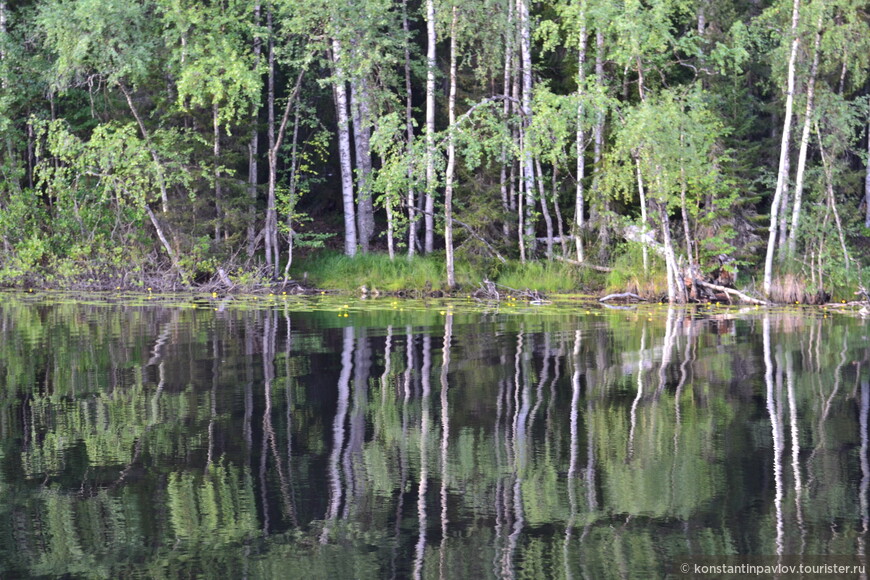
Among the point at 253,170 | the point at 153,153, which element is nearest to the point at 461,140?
the point at 253,170

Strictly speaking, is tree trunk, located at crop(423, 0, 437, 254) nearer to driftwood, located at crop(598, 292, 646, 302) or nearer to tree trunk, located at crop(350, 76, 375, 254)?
tree trunk, located at crop(350, 76, 375, 254)

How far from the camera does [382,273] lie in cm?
2872

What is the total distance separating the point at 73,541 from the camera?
21.1 ft

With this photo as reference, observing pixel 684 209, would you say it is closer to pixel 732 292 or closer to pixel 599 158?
pixel 732 292

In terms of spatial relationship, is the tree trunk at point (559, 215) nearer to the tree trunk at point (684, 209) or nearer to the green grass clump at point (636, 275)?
the green grass clump at point (636, 275)

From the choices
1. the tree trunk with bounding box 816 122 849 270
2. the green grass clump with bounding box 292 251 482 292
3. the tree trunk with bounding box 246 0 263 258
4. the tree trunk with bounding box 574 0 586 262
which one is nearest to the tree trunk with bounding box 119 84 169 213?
the tree trunk with bounding box 246 0 263 258

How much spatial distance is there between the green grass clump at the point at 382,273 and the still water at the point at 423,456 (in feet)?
38.1

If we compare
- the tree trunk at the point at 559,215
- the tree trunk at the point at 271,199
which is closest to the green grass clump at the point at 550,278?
the tree trunk at the point at 559,215

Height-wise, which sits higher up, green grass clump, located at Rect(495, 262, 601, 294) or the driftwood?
green grass clump, located at Rect(495, 262, 601, 294)

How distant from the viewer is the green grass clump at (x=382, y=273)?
28.0m

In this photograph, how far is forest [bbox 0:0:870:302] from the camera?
25.4 m

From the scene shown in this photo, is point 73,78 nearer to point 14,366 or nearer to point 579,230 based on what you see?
point 579,230

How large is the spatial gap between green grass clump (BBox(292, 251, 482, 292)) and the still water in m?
11.6

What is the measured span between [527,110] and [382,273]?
17.5ft
